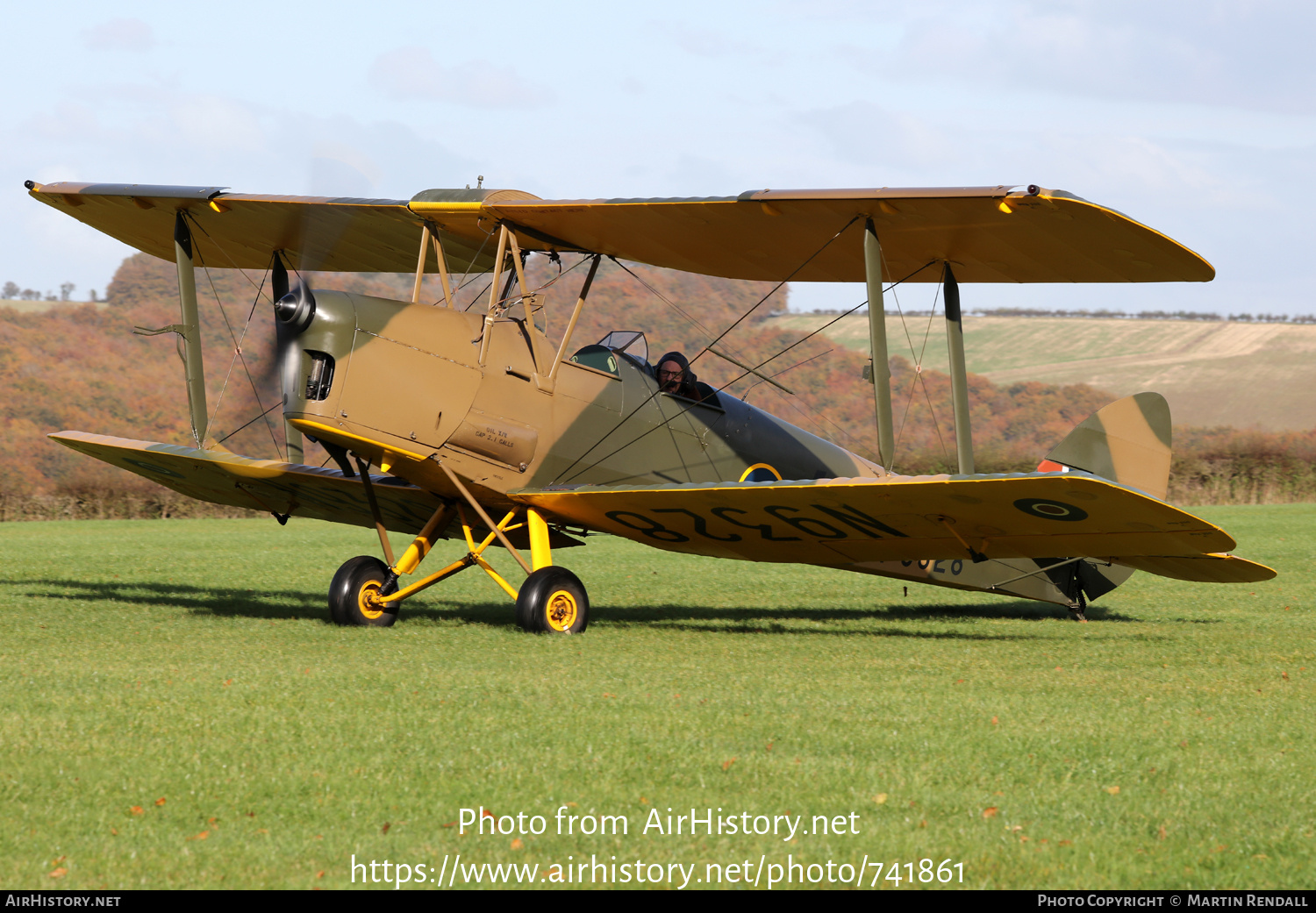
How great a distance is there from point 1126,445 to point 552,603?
214 inches

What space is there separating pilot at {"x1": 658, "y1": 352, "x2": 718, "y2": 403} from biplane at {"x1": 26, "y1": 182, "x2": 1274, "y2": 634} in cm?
5

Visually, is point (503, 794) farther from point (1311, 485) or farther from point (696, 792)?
point (1311, 485)

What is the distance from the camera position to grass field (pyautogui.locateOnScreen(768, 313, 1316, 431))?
54344 millimetres

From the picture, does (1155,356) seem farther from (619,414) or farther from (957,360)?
(619,414)

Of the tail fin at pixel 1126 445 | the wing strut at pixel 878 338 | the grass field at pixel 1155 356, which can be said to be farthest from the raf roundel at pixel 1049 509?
the grass field at pixel 1155 356

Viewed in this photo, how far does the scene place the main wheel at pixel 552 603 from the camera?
9.28m

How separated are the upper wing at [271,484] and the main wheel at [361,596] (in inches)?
31.7

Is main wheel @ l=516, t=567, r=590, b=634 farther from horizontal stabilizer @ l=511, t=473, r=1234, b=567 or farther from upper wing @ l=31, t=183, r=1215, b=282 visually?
upper wing @ l=31, t=183, r=1215, b=282

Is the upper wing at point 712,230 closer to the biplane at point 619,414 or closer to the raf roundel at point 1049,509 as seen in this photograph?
the biplane at point 619,414

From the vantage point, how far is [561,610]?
374 inches

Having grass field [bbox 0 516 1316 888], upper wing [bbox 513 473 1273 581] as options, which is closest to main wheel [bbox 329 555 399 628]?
grass field [bbox 0 516 1316 888]

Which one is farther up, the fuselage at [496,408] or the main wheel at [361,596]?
the fuselage at [496,408]

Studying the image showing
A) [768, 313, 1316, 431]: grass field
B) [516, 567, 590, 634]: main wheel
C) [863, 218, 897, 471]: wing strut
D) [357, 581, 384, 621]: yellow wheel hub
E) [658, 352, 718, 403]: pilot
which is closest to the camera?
[863, 218, 897, 471]: wing strut

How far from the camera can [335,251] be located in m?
11.9
